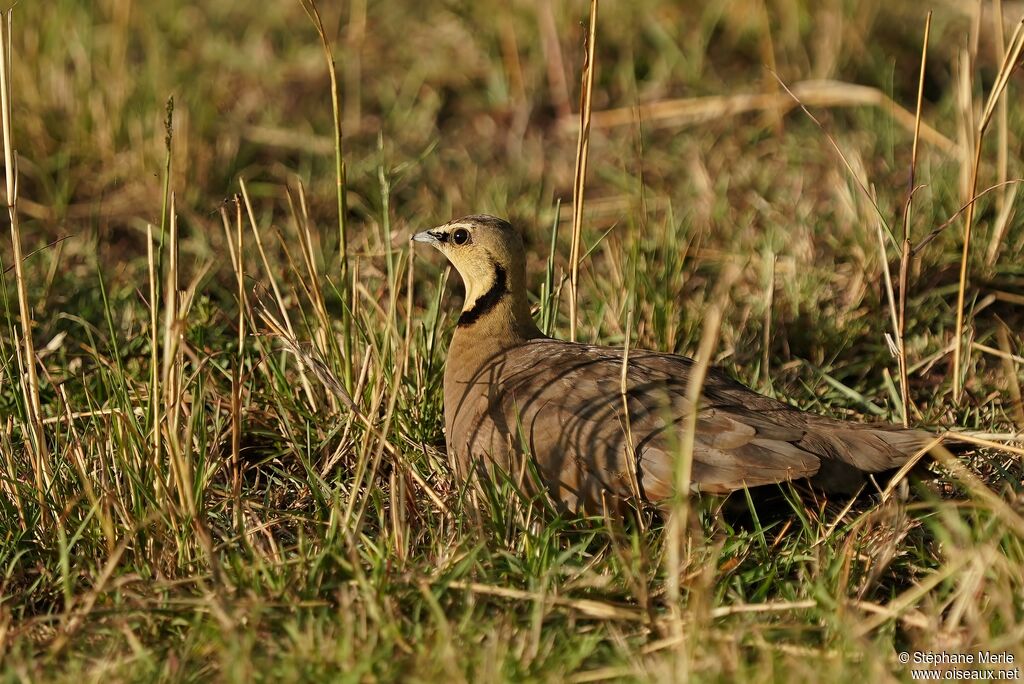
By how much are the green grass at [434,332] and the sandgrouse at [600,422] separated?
0.42 ft

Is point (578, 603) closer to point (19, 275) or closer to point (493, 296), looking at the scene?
point (493, 296)

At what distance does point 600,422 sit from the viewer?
12.7 ft

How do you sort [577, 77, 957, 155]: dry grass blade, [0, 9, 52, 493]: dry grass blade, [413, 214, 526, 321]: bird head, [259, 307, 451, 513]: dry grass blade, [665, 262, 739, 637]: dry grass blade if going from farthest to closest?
[577, 77, 957, 155]: dry grass blade, [413, 214, 526, 321]: bird head, [259, 307, 451, 513]: dry grass blade, [0, 9, 52, 493]: dry grass blade, [665, 262, 739, 637]: dry grass blade

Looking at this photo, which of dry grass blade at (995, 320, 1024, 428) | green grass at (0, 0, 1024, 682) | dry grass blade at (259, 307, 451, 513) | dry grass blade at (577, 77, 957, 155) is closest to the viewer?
green grass at (0, 0, 1024, 682)

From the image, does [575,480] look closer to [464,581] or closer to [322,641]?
[464,581]

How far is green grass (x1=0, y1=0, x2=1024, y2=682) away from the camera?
3240 millimetres

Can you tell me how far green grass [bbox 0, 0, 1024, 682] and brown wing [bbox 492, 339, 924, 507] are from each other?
130 mm

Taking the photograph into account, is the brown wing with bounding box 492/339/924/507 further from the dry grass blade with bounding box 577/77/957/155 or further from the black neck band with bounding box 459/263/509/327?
the dry grass blade with bounding box 577/77/957/155

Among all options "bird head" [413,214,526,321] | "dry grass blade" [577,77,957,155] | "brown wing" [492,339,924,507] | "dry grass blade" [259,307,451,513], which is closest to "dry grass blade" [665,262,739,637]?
"brown wing" [492,339,924,507]

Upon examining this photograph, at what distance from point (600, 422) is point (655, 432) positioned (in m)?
0.19

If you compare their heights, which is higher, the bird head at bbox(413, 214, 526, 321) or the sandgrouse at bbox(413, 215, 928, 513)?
the bird head at bbox(413, 214, 526, 321)

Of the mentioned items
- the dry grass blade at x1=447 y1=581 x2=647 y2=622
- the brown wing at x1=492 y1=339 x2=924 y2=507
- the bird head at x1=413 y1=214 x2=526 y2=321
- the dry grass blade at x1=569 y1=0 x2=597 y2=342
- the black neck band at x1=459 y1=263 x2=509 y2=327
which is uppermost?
the dry grass blade at x1=569 y1=0 x2=597 y2=342

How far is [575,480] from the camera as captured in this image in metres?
3.83

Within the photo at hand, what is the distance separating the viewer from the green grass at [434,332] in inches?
128
